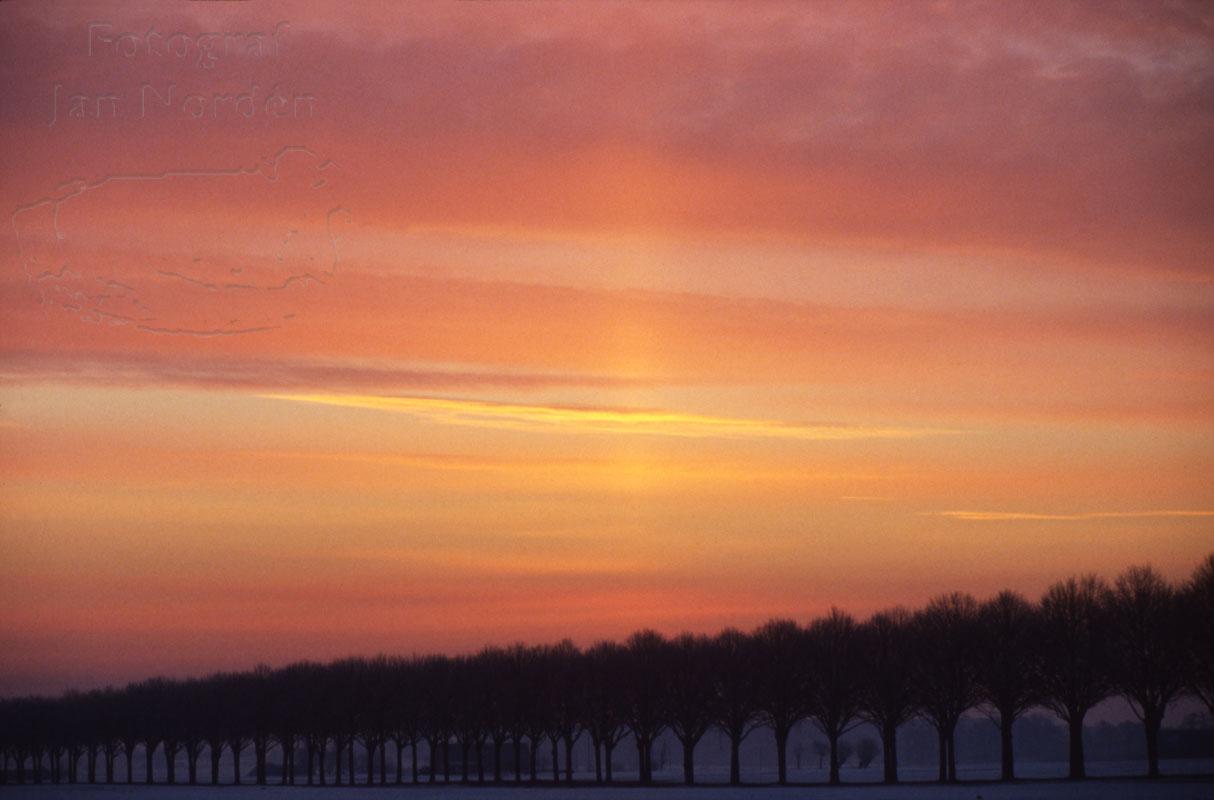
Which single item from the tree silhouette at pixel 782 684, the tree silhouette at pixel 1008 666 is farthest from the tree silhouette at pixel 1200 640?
the tree silhouette at pixel 782 684

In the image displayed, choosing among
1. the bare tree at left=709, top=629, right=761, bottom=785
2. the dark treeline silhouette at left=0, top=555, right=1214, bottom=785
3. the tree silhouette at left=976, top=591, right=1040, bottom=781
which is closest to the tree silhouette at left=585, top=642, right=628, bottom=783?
the dark treeline silhouette at left=0, top=555, right=1214, bottom=785

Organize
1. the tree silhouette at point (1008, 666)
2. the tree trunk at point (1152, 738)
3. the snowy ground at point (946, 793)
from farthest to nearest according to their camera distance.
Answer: the tree silhouette at point (1008, 666) → the tree trunk at point (1152, 738) → the snowy ground at point (946, 793)

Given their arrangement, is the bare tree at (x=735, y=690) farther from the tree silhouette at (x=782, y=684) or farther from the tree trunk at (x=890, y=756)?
the tree trunk at (x=890, y=756)

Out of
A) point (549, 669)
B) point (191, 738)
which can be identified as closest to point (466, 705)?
point (549, 669)

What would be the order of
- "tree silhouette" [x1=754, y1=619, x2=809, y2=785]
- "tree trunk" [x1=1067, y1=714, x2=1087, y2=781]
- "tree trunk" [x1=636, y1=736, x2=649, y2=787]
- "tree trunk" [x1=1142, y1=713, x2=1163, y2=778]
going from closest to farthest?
"tree trunk" [x1=1142, y1=713, x2=1163, y2=778] < "tree trunk" [x1=1067, y1=714, x2=1087, y2=781] < "tree silhouette" [x1=754, y1=619, x2=809, y2=785] < "tree trunk" [x1=636, y1=736, x2=649, y2=787]

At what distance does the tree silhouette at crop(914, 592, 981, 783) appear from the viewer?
327ft

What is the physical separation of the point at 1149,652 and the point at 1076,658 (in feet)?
15.7

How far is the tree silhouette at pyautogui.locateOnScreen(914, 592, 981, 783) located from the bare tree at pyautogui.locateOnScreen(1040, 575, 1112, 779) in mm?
5225

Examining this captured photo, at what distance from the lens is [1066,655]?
96.4 metres

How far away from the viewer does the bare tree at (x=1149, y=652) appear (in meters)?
91.5

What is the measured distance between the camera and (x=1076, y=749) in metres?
92.4

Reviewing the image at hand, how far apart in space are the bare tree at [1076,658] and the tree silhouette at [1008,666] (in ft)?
2.70

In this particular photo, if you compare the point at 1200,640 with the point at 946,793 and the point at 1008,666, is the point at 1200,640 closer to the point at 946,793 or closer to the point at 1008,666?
the point at 1008,666

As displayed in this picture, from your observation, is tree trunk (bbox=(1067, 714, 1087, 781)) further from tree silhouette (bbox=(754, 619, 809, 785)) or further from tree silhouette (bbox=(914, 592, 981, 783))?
tree silhouette (bbox=(754, 619, 809, 785))
